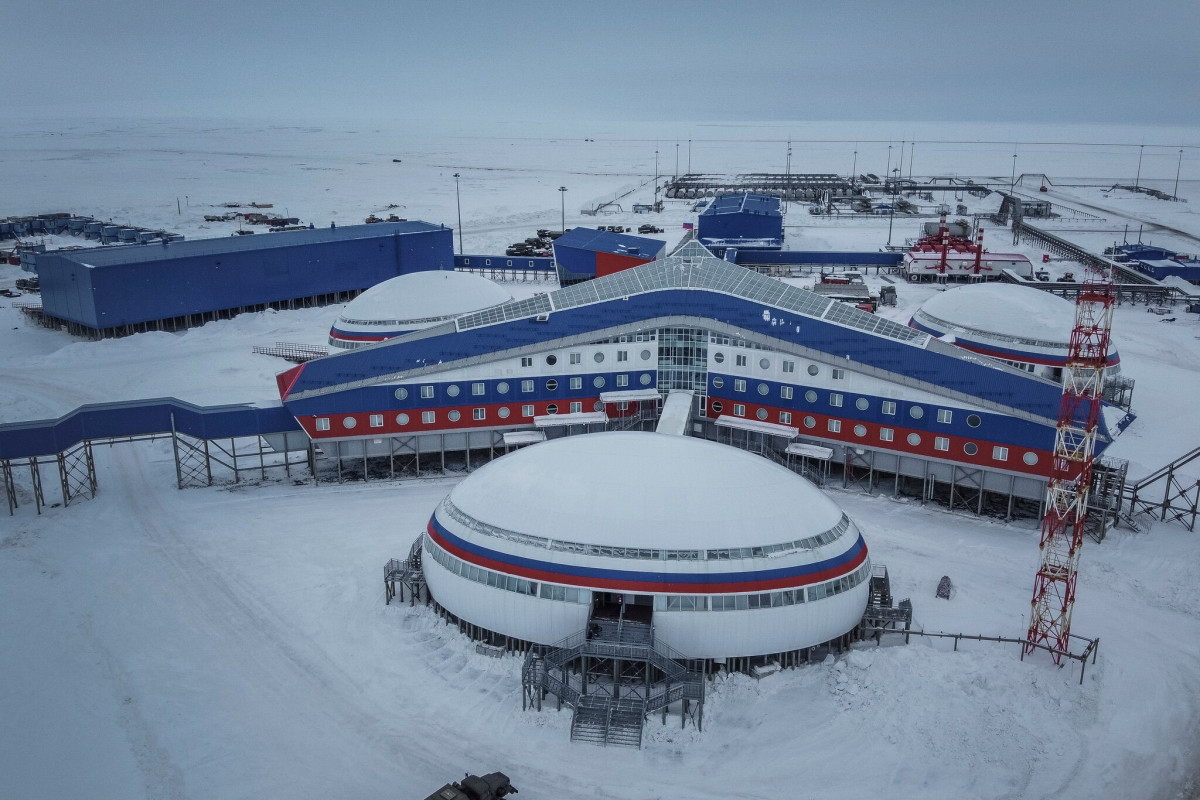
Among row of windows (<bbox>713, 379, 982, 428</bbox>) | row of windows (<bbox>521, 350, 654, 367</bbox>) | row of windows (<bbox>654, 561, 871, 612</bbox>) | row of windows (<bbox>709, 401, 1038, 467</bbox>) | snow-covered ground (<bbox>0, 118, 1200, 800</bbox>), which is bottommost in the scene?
snow-covered ground (<bbox>0, 118, 1200, 800</bbox>)

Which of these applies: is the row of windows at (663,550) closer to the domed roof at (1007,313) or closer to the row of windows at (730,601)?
the row of windows at (730,601)

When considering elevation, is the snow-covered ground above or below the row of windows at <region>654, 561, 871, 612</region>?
below

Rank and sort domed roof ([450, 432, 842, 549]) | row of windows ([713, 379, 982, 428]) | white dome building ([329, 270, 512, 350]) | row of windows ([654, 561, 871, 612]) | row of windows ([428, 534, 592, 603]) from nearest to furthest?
1. row of windows ([654, 561, 871, 612])
2. row of windows ([428, 534, 592, 603])
3. domed roof ([450, 432, 842, 549])
4. row of windows ([713, 379, 982, 428])
5. white dome building ([329, 270, 512, 350])

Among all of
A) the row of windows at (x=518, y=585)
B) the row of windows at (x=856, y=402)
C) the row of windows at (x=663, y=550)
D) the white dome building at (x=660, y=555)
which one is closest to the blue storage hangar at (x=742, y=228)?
the row of windows at (x=856, y=402)

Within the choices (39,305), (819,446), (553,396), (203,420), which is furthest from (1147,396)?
(39,305)

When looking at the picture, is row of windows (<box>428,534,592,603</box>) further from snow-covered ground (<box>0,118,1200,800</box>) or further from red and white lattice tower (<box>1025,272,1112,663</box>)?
red and white lattice tower (<box>1025,272,1112,663</box>)

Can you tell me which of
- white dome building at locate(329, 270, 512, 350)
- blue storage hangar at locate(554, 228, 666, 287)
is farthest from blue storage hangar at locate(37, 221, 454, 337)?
white dome building at locate(329, 270, 512, 350)

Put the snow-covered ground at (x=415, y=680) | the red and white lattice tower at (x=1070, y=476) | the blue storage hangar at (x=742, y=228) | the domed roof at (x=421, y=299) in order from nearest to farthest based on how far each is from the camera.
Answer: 1. the snow-covered ground at (x=415, y=680)
2. the red and white lattice tower at (x=1070, y=476)
3. the domed roof at (x=421, y=299)
4. the blue storage hangar at (x=742, y=228)

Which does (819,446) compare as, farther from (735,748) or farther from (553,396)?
(735,748)
